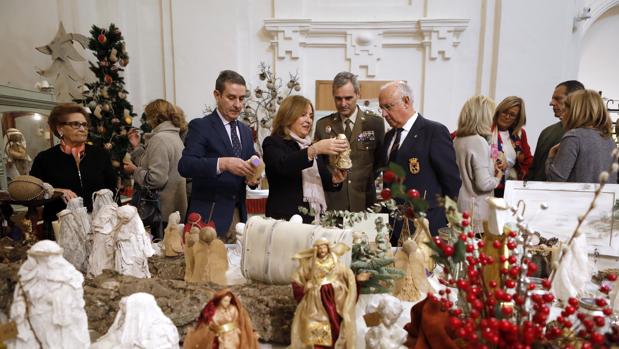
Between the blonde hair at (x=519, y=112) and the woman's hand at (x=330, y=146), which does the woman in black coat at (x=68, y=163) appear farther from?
the blonde hair at (x=519, y=112)

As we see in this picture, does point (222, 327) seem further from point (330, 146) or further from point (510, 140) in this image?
point (510, 140)

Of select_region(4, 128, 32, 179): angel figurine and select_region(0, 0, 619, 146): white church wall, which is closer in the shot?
select_region(4, 128, 32, 179): angel figurine

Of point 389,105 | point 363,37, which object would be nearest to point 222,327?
point 389,105

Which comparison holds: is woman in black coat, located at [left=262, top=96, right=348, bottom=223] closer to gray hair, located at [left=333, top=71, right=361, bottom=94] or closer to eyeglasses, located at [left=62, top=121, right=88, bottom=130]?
gray hair, located at [left=333, top=71, right=361, bottom=94]

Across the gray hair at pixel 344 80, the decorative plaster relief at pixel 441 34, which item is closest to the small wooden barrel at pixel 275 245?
the gray hair at pixel 344 80

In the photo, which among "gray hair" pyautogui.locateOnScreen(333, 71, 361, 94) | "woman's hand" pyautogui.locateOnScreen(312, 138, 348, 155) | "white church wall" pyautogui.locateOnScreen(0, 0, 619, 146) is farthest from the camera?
"white church wall" pyautogui.locateOnScreen(0, 0, 619, 146)

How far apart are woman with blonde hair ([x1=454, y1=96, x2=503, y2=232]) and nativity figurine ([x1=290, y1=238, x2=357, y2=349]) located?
1866 mm

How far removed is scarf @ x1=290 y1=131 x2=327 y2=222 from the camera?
252 centimetres

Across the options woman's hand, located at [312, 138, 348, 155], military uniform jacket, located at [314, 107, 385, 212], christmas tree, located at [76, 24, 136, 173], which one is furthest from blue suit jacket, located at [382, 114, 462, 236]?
christmas tree, located at [76, 24, 136, 173]

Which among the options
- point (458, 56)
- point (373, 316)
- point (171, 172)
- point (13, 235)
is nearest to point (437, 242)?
point (373, 316)

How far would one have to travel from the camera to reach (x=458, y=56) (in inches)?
248

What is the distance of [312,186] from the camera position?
2541 mm

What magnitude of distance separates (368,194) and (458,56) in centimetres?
455

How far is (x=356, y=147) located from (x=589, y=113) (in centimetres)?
155
